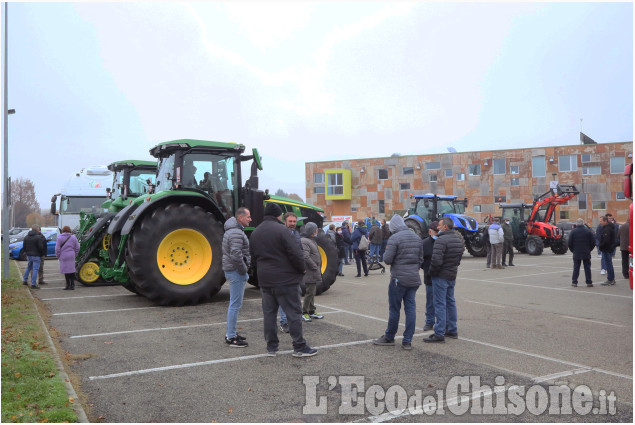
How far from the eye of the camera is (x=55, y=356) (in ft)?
19.9

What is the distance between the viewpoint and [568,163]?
43.4 metres

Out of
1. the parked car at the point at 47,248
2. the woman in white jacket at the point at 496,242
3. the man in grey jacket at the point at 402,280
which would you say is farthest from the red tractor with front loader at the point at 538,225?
the parked car at the point at 47,248

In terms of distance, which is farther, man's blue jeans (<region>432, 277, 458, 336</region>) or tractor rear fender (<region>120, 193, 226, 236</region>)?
tractor rear fender (<region>120, 193, 226, 236</region>)

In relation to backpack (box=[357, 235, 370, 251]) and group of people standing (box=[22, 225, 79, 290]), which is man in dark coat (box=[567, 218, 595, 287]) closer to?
→ backpack (box=[357, 235, 370, 251])

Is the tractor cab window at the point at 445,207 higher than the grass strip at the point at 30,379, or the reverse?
the tractor cab window at the point at 445,207

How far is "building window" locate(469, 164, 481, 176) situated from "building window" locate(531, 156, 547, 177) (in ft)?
14.6

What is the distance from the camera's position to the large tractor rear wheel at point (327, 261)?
11.5 meters

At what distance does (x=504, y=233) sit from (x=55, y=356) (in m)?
15.6

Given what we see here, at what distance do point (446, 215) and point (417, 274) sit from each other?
15658 mm

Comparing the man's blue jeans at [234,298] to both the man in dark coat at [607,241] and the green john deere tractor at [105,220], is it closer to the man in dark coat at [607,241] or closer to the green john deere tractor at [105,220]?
the green john deere tractor at [105,220]

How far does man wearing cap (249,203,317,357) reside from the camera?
251 inches

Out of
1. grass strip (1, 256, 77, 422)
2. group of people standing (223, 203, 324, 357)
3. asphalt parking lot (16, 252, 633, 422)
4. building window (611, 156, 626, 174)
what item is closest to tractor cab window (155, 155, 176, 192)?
asphalt parking lot (16, 252, 633, 422)

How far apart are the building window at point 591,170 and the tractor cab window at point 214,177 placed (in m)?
39.6

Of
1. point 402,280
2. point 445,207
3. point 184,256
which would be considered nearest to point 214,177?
point 184,256
